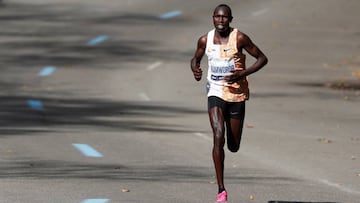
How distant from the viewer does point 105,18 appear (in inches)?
1489

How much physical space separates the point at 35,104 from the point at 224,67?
1228 centimetres

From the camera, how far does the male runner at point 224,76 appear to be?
10.8 metres

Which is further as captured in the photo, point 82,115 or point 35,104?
point 35,104

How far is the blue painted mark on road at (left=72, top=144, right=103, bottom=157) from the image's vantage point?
1538 cm

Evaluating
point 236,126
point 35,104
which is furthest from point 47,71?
point 236,126

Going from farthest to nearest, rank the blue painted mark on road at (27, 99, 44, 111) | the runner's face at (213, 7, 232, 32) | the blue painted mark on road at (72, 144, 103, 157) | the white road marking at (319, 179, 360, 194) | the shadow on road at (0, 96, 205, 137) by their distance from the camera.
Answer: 1. the blue painted mark on road at (27, 99, 44, 111)
2. the shadow on road at (0, 96, 205, 137)
3. the blue painted mark on road at (72, 144, 103, 157)
4. the white road marking at (319, 179, 360, 194)
5. the runner's face at (213, 7, 232, 32)

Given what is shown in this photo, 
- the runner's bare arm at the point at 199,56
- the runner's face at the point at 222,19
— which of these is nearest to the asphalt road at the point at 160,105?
the runner's bare arm at the point at 199,56

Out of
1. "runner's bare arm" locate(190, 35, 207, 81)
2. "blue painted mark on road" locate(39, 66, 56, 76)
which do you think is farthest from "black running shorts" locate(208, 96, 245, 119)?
"blue painted mark on road" locate(39, 66, 56, 76)

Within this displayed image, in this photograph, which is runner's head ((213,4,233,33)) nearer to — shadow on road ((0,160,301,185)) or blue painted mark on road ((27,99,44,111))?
shadow on road ((0,160,301,185))

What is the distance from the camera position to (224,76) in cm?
1091

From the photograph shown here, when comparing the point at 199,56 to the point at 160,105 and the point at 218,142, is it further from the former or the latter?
the point at 160,105

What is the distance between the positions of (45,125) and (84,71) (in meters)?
9.48

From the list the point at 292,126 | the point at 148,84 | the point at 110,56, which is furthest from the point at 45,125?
the point at 110,56

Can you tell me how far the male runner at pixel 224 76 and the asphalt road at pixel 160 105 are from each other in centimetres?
73
